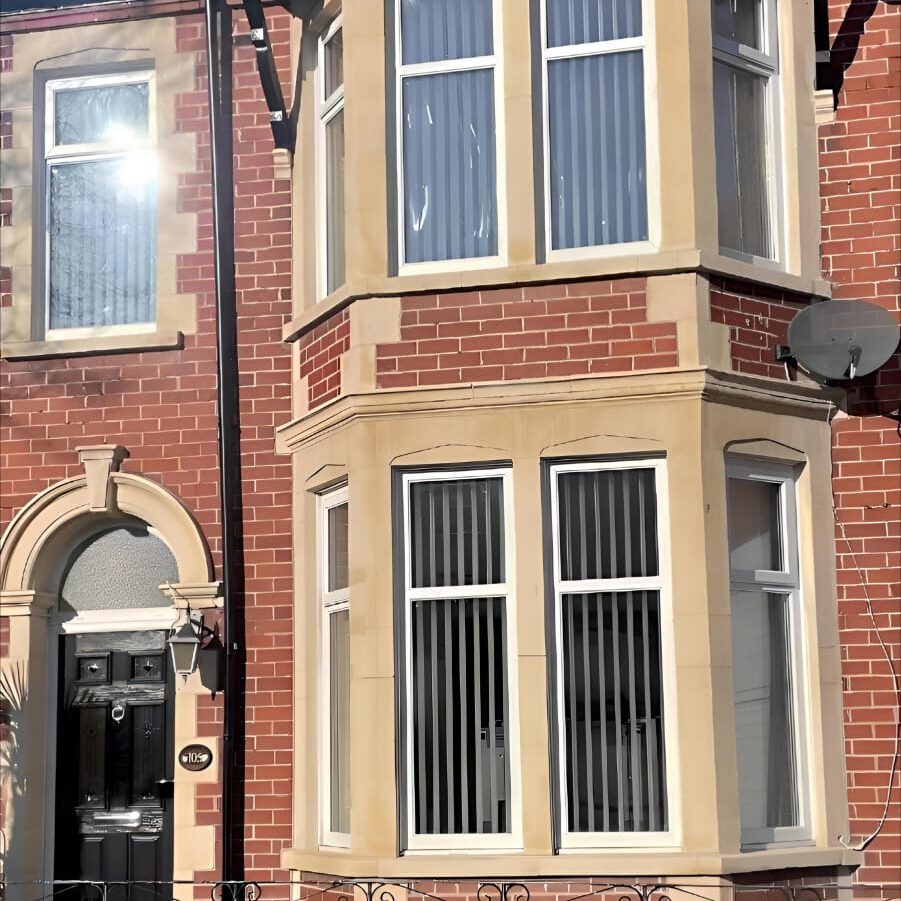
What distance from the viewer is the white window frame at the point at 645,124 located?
9.21 metres

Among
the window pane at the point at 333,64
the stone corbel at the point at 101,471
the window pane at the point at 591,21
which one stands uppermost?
the window pane at the point at 333,64

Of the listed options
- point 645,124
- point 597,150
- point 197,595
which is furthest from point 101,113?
point 645,124

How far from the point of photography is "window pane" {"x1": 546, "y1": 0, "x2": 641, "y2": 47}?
9414 millimetres

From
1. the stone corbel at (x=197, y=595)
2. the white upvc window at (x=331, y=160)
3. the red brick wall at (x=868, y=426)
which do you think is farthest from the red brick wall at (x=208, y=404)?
the red brick wall at (x=868, y=426)

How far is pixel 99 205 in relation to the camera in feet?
36.4

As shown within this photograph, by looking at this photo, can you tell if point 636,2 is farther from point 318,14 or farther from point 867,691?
point 867,691

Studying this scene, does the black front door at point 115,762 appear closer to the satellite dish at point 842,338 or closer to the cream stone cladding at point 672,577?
the cream stone cladding at point 672,577

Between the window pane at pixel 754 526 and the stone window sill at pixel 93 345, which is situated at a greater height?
the stone window sill at pixel 93 345

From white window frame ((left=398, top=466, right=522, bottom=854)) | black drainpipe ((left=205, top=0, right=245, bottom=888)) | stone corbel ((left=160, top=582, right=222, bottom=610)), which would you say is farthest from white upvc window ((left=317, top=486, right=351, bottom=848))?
stone corbel ((left=160, top=582, right=222, bottom=610))

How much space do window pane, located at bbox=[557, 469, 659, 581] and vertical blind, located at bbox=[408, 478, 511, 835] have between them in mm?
383

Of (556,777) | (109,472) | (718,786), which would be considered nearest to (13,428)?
(109,472)

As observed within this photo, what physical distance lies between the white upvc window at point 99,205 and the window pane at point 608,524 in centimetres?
345

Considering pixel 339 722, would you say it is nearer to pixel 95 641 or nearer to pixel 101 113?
pixel 95 641

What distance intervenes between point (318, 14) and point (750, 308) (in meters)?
3.47
